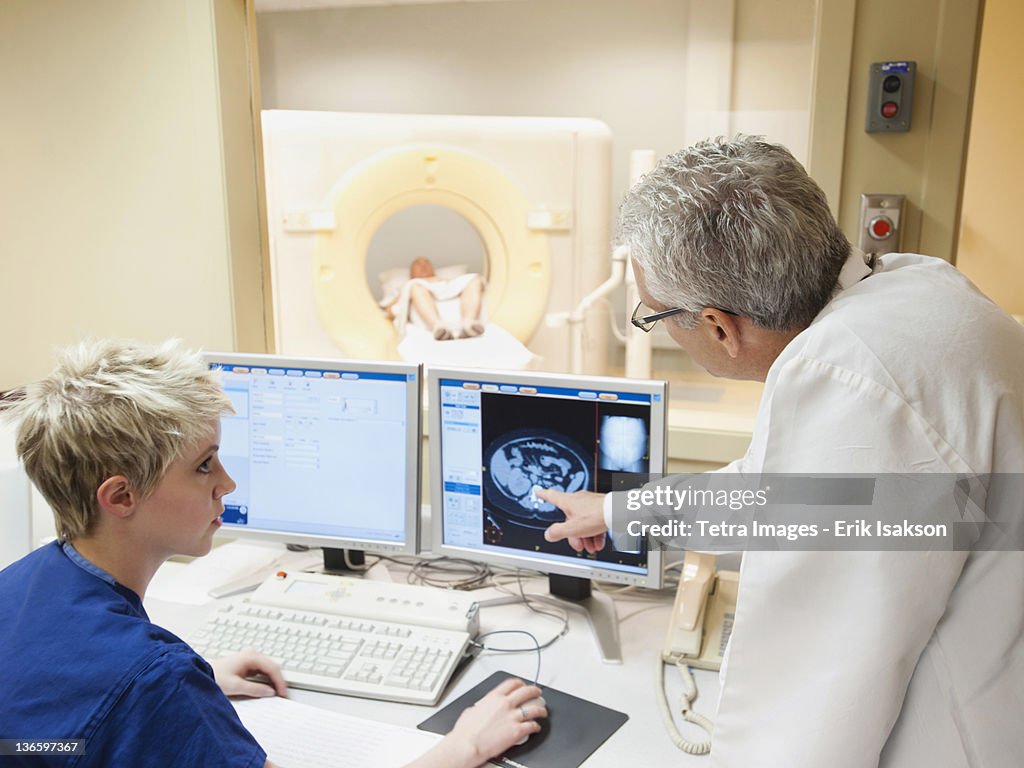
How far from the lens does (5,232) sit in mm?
2330

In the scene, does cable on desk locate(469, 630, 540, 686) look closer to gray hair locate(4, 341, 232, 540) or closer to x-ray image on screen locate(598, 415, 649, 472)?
x-ray image on screen locate(598, 415, 649, 472)

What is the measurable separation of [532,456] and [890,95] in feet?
3.36

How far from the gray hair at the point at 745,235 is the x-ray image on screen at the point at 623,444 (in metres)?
0.43

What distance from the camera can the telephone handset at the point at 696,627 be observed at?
1357 millimetres

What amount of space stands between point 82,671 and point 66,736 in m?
0.06

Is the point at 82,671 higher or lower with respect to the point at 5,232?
lower

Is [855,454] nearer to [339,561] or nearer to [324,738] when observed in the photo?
Answer: [324,738]

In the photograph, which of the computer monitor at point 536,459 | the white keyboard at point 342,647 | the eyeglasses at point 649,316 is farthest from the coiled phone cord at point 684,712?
the eyeglasses at point 649,316

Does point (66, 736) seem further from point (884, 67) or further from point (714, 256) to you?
point (884, 67)

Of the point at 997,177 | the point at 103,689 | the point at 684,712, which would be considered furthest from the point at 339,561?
the point at 997,177

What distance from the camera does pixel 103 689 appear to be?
88 cm

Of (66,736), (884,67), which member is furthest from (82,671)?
(884,67)

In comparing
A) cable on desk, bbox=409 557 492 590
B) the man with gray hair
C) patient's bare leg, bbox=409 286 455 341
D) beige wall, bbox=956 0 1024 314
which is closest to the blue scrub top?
the man with gray hair

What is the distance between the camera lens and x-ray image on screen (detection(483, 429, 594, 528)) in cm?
150
